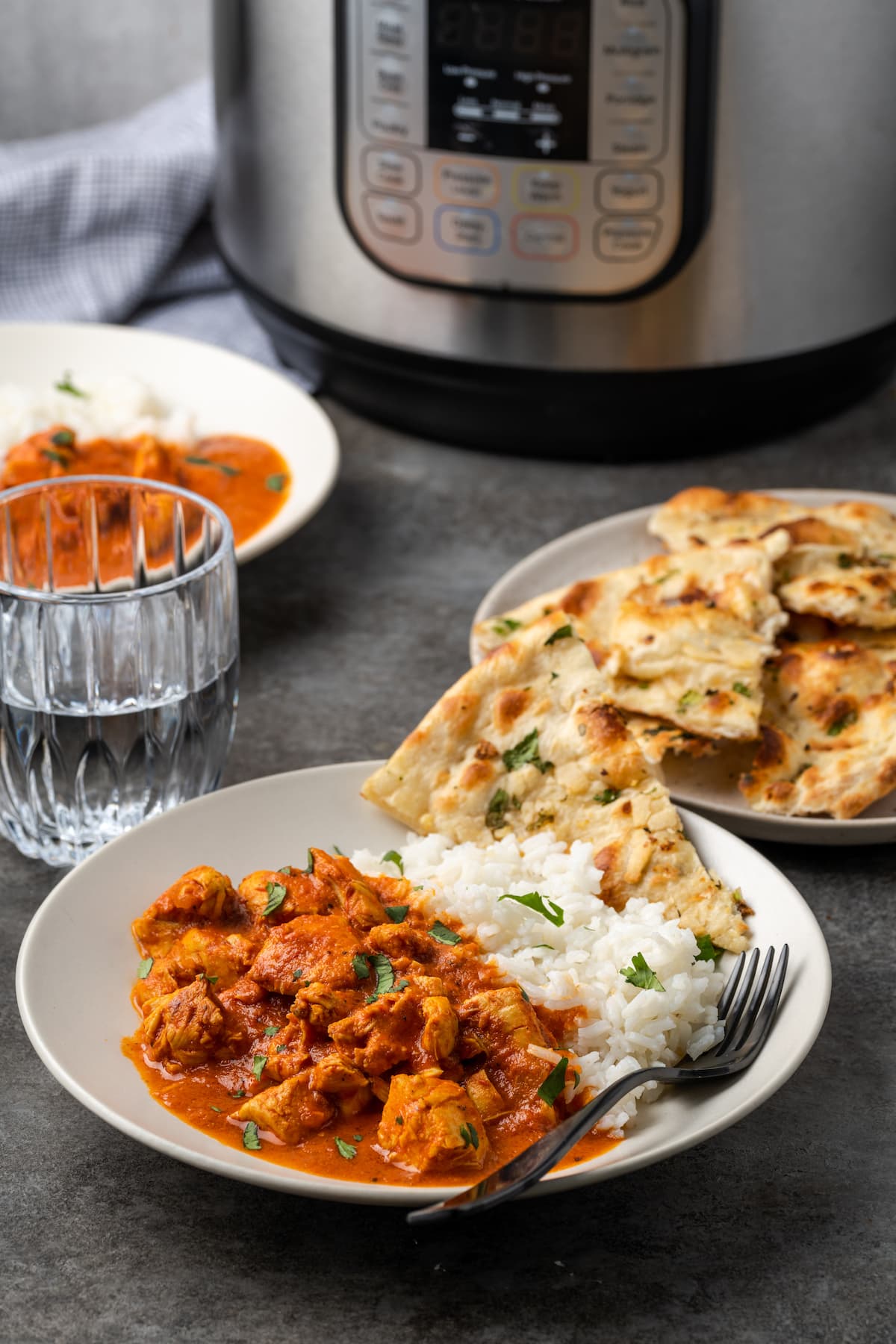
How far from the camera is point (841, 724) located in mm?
1352

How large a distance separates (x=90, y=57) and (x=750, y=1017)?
228cm

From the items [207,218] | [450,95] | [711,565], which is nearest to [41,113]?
[207,218]

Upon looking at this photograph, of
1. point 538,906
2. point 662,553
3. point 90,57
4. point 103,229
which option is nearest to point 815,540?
point 662,553

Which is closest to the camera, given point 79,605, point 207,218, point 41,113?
point 79,605

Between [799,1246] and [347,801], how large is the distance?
1.61 feet

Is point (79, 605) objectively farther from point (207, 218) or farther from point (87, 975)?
point (207, 218)

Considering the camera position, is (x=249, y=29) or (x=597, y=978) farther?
(x=249, y=29)

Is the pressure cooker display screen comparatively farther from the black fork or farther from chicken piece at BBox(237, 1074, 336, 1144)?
chicken piece at BBox(237, 1074, 336, 1144)

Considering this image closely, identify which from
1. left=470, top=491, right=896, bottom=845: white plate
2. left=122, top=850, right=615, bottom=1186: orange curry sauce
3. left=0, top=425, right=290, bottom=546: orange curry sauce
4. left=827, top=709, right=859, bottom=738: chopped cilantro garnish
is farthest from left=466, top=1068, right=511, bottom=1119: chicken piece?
left=0, top=425, right=290, bottom=546: orange curry sauce

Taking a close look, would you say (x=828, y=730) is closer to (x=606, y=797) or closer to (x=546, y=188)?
(x=606, y=797)

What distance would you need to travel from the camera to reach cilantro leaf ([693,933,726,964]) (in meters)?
1.11

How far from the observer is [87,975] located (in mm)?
1062

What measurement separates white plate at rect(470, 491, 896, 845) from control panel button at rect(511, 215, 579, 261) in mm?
297

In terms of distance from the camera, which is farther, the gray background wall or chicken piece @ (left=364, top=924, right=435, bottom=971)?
the gray background wall
